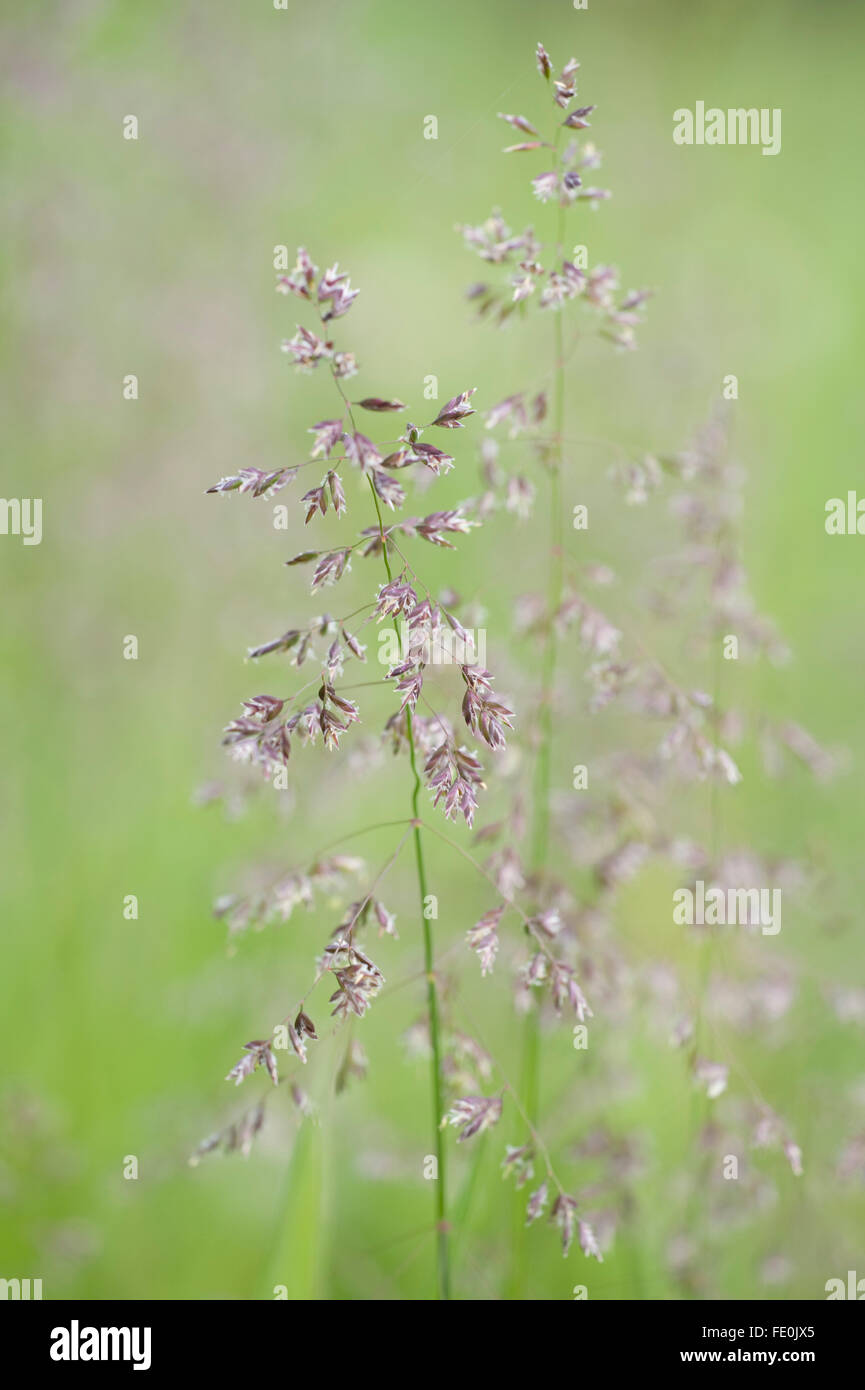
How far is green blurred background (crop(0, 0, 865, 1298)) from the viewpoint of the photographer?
89.0 inches

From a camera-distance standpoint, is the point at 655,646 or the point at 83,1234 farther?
the point at 655,646

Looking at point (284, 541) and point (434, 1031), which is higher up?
point (284, 541)

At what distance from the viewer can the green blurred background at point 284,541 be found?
7.42ft

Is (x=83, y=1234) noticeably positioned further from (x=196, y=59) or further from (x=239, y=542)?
(x=196, y=59)

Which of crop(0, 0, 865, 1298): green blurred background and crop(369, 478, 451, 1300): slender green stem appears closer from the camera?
crop(369, 478, 451, 1300): slender green stem

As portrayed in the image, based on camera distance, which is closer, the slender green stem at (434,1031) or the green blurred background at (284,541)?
the slender green stem at (434,1031)

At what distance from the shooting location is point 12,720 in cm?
281

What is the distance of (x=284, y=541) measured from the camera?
107 inches

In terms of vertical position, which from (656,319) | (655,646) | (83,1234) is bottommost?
(83,1234)

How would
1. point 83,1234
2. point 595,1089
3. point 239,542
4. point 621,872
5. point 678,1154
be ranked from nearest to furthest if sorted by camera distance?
point 621,872 < point 595,1089 < point 83,1234 < point 678,1154 < point 239,542

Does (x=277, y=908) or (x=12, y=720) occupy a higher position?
(x=12, y=720)

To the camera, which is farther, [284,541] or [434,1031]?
[284,541]
